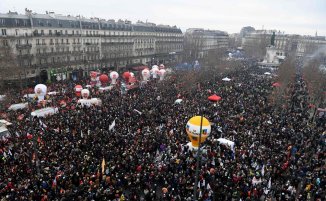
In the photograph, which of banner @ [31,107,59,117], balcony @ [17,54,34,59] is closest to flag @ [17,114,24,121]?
banner @ [31,107,59,117]

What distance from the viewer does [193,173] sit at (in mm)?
16391

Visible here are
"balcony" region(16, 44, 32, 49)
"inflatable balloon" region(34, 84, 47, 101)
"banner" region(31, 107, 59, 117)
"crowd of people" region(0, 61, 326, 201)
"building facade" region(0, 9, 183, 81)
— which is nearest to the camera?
"crowd of people" region(0, 61, 326, 201)

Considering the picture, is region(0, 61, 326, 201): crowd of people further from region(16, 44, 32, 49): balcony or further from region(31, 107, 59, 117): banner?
region(16, 44, 32, 49): balcony

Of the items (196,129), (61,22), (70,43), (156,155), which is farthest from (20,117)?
(61,22)

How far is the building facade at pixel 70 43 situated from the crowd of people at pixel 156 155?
21.2m

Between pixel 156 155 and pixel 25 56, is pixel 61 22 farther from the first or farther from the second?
pixel 156 155

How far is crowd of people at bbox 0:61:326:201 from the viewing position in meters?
14.5

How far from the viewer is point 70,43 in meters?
55.3

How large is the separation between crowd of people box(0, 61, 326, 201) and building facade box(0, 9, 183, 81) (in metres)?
21.2

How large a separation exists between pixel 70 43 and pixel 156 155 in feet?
141

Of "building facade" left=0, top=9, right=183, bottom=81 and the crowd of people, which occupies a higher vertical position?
"building facade" left=0, top=9, right=183, bottom=81

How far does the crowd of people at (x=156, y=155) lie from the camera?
47.7 feet

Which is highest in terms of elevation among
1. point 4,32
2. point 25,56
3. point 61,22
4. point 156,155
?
point 61,22

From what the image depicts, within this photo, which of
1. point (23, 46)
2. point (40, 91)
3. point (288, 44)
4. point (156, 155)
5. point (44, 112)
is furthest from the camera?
point (288, 44)
